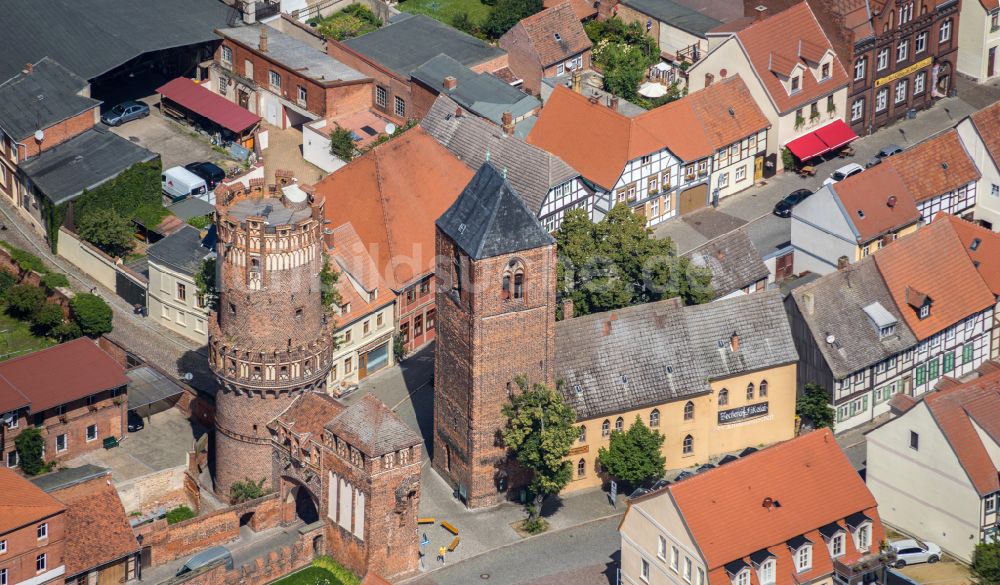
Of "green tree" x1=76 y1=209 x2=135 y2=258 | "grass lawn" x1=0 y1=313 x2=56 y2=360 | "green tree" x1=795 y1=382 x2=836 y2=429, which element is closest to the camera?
"green tree" x1=795 y1=382 x2=836 y2=429

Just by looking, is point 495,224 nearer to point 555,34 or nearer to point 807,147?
point 807,147

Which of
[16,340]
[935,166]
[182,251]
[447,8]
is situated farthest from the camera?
[447,8]

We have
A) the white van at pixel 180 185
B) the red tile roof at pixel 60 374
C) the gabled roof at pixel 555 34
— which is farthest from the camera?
the gabled roof at pixel 555 34

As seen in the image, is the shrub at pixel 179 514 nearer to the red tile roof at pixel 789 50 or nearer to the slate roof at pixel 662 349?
the slate roof at pixel 662 349

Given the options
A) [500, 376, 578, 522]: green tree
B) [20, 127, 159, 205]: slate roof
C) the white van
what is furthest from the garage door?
[20, 127, 159, 205]: slate roof

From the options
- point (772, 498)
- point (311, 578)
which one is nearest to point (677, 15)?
point (772, 498)

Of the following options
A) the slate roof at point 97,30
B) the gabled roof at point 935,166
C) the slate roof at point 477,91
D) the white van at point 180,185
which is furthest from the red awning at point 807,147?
the slate roof at point 97,30

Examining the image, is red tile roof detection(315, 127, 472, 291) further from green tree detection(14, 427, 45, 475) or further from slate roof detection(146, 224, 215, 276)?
green tree detection(14, 427, 45, 475)
